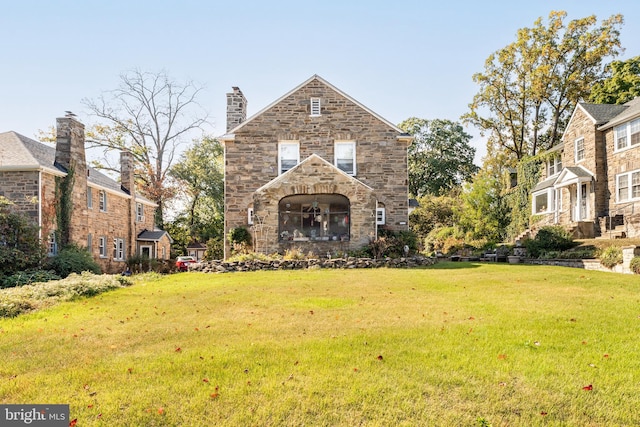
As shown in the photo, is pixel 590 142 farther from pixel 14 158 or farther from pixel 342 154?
pixel 14 158

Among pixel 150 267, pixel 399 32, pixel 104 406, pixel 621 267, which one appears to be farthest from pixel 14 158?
pixel 621 267

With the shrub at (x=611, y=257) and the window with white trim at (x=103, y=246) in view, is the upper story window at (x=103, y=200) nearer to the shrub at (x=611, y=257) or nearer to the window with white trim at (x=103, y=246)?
the window with white trim at (x=103, y=246)

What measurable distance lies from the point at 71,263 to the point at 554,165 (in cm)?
2892

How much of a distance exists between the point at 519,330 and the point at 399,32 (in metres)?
11.0

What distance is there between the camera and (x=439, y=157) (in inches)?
2180

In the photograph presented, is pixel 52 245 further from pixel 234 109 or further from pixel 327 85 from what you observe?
pixel 327 85

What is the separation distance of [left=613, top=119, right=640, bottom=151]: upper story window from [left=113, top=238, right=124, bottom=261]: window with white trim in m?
30.0

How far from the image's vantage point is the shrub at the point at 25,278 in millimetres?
16389

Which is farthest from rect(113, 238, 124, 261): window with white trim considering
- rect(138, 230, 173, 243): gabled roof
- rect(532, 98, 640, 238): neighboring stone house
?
rect(532, 98, 640, 238): neighboring stone house

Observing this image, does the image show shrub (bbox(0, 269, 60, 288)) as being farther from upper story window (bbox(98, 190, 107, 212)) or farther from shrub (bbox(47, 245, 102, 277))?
upper story window (bbox(98, 190, 107, 212))

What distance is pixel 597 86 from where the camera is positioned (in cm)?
3316

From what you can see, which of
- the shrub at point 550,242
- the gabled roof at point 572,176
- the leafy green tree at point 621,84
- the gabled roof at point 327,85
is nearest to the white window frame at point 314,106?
the gabled roof at point 327,85

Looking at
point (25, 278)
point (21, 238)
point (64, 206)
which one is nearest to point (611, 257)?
point (25, 278)

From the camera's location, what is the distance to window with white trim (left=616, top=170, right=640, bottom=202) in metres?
23.2
